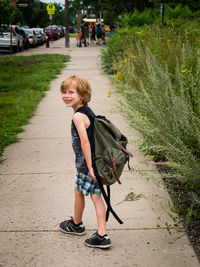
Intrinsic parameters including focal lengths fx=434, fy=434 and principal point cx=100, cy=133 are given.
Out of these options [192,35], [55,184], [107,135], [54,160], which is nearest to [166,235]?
[107,135]

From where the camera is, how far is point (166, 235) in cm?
356

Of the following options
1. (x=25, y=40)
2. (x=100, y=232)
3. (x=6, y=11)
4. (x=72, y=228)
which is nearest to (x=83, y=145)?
(x=100, y=232)

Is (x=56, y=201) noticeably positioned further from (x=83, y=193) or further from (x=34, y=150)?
(x=34, y=150)

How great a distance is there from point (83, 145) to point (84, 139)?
5 cm

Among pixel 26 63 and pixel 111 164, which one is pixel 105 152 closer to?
pixel 111 164

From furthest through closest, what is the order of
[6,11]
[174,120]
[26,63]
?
[26,63]
[6,11]
[174,120]

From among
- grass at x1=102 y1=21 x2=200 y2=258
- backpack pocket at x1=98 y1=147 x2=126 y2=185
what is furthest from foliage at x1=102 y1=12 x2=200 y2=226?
backpack pocket at x1=98 y1=147 x2=126 y2=185

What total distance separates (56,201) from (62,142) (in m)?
2.32

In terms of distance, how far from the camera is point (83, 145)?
320 cm

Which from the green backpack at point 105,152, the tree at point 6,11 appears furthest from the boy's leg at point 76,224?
→ the tree at point 6,11

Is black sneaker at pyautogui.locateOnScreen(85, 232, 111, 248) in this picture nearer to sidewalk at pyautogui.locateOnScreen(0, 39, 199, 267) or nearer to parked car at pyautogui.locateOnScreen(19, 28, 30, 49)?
sidewalk at pyautogui.locateOnScreen(0, 39, 199, 267)

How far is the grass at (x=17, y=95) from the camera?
7318 millimetres

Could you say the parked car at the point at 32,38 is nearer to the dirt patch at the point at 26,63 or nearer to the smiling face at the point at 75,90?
the dirt patch at the point at 26,63

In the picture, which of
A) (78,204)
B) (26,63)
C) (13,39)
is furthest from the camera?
(13,39)
